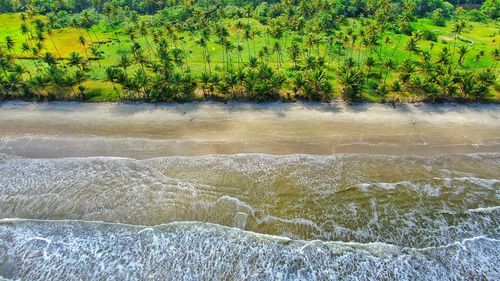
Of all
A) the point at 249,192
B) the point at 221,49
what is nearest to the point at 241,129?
the point at 249,192

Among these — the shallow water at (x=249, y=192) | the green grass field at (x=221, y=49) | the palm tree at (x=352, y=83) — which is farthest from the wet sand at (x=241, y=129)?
the green grass field at (x=221, y=49)

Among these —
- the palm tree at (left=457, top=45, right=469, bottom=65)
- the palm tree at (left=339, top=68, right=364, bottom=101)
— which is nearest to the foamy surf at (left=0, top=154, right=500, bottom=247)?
the palm tree at (left=339, top=68, right=364, bottom=101)

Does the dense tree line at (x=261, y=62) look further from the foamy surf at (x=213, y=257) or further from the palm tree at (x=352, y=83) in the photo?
the foamy surf at (x=213, y=257)

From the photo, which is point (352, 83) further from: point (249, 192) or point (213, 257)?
point (213, 257)

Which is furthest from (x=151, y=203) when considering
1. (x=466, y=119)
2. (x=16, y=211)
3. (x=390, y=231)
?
(x=466, y=119)

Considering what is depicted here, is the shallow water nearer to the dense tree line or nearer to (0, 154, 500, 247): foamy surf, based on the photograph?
(0, 154, 500, 247): foamy surf

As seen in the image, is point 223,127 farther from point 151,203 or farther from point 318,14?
point 318,14
